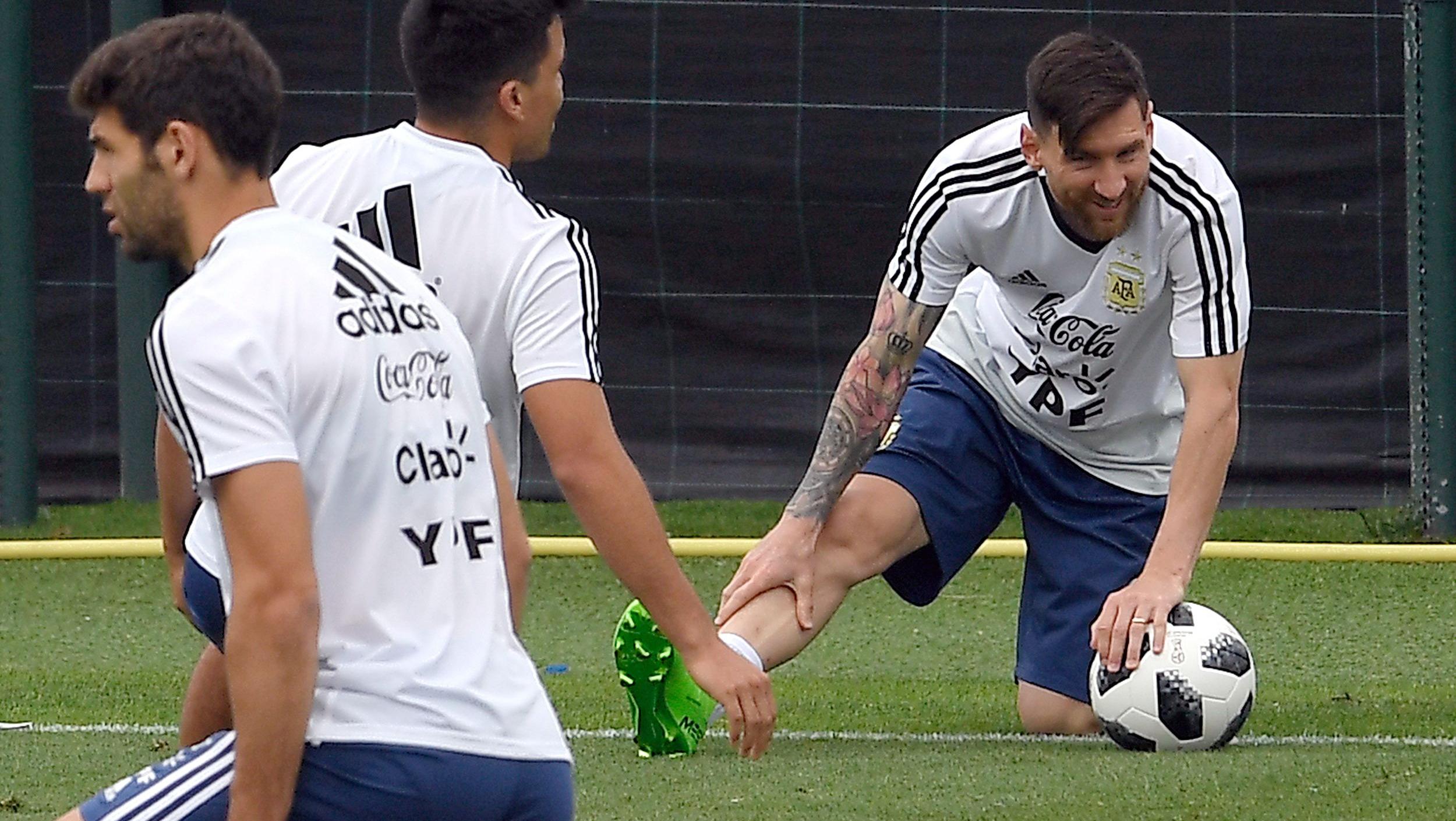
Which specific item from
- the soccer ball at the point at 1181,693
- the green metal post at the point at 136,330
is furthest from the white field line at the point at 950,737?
the green metal post at the point at 136,330

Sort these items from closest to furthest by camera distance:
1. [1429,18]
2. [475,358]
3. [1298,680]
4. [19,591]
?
[475,358] < [1298,680] < [19,591] < [1429,18]

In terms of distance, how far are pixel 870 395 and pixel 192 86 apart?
110 inches

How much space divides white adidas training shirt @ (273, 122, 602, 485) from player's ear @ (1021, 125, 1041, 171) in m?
1.61

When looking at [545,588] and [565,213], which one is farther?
→ [565,213]

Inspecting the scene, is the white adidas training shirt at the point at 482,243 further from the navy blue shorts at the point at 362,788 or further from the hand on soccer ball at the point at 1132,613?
the hand on soccer ball at the point at 1132,613

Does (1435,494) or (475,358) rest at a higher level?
(475,358)

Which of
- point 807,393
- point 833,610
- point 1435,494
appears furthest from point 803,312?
point 833,610

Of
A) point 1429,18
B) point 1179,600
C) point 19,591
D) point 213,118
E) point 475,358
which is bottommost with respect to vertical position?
point 19,591

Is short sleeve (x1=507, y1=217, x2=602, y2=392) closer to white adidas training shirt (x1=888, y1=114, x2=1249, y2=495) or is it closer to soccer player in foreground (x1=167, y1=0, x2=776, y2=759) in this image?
soccer player in foreground (x1=167, y1=0, x2=776, y2=759)

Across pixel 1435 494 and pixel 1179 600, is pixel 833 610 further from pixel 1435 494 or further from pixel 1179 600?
pixel 1435 494

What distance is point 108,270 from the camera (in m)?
8.46

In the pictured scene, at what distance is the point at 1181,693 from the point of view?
15.0 feet

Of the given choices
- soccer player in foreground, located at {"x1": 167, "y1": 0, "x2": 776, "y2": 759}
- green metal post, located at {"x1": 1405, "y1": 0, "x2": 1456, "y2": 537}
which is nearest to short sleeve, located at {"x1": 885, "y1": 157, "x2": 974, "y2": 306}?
soccer player in foreground, located at {"x1": 167, "y1": 0, "x2": 776, "y2": 759}

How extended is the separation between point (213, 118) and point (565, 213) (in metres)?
5.90
